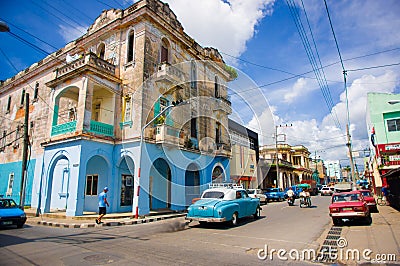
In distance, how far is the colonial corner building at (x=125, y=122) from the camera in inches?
623

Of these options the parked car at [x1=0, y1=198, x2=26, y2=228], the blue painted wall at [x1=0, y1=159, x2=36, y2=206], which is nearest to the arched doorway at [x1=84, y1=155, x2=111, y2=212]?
the parked car at [x1=0, y1=198, x2=26, y2=228]

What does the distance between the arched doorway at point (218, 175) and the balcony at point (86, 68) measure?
1262 centimetres

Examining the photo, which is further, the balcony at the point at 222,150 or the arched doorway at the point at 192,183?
the balcony at the point at 222,150

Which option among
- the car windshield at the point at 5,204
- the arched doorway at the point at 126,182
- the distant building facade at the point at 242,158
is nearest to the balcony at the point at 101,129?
the arched doorway at the point at 126,182

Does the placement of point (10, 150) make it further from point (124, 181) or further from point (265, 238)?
point (265, 238)

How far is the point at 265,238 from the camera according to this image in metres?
8.52

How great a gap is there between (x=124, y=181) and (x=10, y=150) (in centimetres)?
1678

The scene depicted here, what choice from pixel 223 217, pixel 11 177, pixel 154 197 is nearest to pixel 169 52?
pixel 154 197

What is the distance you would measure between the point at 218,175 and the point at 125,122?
37.9 ft

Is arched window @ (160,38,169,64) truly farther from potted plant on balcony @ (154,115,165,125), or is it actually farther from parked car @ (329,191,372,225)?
parked car @ (329,191,372,225)

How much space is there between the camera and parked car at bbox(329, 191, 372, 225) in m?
10.9

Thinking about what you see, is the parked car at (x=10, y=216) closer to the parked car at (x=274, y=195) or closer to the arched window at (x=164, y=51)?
the arched window at (x=164, y=51)

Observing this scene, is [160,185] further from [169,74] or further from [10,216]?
[10,216]

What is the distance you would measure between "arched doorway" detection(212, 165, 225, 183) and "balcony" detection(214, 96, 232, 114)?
234 inches
